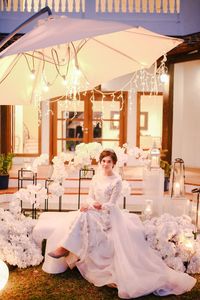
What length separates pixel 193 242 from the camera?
4434 mm

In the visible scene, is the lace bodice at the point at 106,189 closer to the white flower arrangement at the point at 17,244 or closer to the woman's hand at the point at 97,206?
the woman's hand at the point at 97,206

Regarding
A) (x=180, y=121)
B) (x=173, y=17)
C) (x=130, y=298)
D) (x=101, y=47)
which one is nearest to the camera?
(x=130, y=298)

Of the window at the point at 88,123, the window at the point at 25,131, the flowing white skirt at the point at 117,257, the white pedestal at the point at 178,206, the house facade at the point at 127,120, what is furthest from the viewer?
the window at the point at 25,131

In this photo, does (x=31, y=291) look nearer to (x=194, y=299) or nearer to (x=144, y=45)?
(x=194, y=299)

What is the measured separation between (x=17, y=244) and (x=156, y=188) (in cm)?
268

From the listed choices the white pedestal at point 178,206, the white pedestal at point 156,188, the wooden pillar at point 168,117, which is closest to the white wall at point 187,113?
the wooden pillar at point 168,117

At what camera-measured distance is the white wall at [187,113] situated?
10102 millimetres

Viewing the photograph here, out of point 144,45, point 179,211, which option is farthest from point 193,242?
point 144,45

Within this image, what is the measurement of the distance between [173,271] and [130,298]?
59cm

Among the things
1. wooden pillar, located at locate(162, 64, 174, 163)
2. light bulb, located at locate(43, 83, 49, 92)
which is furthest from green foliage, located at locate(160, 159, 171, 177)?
light bulb, located at locate(43, 83, 49, 92)

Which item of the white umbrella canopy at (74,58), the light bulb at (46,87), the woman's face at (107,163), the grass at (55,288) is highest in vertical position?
the white umbrella canopy at (74,58)

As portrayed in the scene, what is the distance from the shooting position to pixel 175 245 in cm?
445

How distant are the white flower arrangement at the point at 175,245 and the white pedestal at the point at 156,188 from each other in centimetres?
178

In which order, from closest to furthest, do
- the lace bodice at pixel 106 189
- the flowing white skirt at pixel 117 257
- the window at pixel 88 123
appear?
the flowing white skirt at pixel 117 257
the lace bodice at pixel 106 189
the window at pixel 88 123
